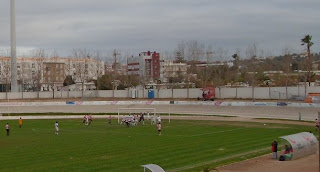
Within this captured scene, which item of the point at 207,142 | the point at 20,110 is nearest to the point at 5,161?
the point at 207,142

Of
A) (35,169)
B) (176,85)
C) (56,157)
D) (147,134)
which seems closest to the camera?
(35,169)

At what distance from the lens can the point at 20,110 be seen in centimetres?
10475

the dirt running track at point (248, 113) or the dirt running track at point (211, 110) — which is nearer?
the dirt running track at point (248, 113)

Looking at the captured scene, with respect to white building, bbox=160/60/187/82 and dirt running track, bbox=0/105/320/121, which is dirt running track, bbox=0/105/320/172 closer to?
dirt running track, bbox=0/105/320/121

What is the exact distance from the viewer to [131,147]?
45.5 m

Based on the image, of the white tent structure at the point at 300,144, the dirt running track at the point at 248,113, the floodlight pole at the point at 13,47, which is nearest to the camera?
the dirt running track at the point at 248,113

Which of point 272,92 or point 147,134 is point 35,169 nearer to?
point 147,134

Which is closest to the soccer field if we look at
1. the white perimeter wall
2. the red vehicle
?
the white perimeter wall

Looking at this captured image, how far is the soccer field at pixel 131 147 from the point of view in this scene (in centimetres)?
3591

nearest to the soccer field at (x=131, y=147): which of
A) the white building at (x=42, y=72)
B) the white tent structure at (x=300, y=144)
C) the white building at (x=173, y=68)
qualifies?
the white tent structure at (x=300, y=144)

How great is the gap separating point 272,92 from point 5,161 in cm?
7034

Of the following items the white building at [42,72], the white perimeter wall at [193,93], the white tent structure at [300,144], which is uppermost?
the white building at [42,72]

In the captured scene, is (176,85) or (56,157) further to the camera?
(176,85)

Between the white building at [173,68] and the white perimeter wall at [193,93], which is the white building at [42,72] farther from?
the white building at [173,68]
